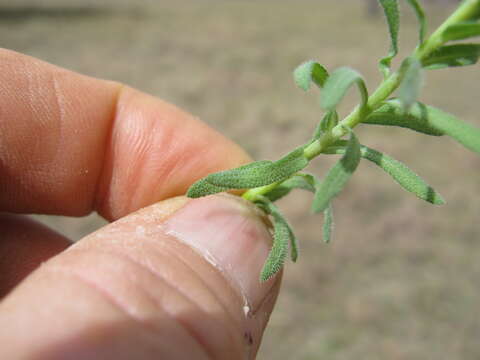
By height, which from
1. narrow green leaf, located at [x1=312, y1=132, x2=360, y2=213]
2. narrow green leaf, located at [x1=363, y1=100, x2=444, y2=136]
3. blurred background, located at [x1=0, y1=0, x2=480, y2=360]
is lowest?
blurred background, located at [x1=0, y1=0, x2=480, y2=360]

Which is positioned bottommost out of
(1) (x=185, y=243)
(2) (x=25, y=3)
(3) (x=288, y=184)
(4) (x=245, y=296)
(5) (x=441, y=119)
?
(2) (x=25, y=3)

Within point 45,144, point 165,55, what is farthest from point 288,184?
point 165,55

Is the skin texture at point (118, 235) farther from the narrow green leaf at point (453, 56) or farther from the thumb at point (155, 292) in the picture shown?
the narrow green leaf at point (453, 56)

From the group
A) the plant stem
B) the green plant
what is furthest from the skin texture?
the plant stem

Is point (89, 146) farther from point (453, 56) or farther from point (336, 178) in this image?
point (453, 56)

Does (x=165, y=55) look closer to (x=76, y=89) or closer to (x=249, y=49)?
(x=249, y=49)

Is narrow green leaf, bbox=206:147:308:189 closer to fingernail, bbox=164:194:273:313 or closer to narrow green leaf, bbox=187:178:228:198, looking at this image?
narrow green leaf, bbox=187:178:228:198

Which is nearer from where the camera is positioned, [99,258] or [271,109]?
[99,258]
